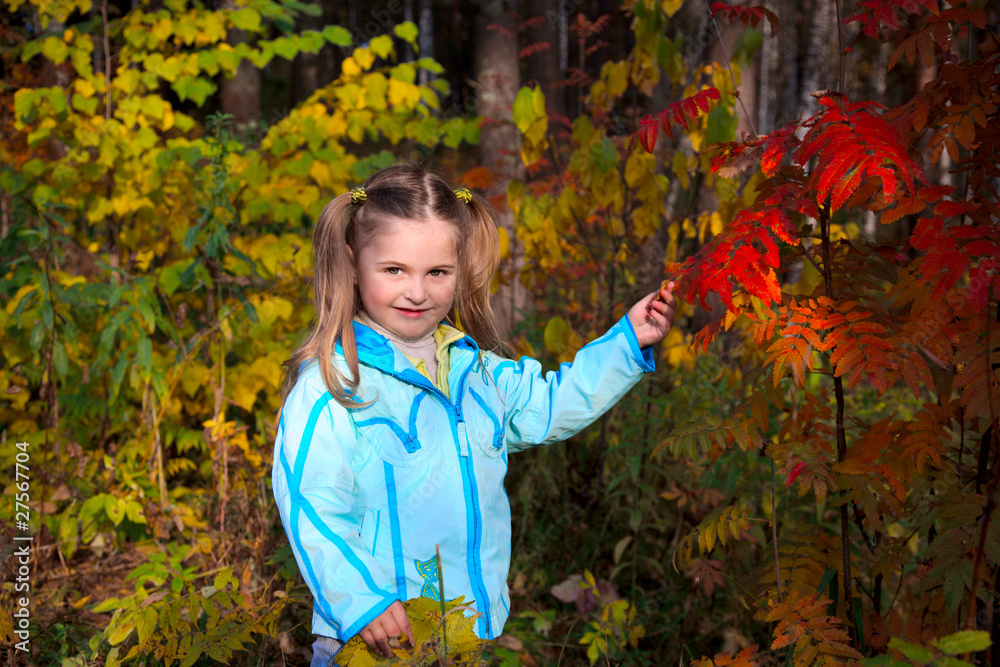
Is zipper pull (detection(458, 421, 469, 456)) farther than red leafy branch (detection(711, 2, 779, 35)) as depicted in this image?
No

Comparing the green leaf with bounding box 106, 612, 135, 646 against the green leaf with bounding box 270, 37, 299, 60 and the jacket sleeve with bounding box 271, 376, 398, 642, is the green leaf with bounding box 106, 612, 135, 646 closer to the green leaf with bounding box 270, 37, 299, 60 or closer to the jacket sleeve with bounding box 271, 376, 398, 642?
the jacket sleeve with bounding box 271, 376, 398, 642

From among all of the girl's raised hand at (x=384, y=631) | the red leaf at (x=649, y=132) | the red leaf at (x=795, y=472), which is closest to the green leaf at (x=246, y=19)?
the red leaf at (x=649, y=132)

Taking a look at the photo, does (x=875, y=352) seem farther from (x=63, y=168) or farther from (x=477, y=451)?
(x=63, y=168)

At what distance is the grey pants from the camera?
59.9 inches

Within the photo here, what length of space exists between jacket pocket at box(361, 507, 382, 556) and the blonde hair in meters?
0.24

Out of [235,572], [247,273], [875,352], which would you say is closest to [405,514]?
[875,352]

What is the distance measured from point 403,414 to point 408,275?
0.31 meters

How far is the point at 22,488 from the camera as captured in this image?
269cm

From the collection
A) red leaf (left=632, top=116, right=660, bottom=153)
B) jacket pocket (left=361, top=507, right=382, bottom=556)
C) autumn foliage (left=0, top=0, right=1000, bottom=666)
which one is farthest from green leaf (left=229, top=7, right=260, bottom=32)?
jacket pocket (left=361, top=507, right=382, bottom=556)

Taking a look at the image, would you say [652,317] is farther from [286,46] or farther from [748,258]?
[286,46]

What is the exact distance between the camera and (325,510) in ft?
4.79

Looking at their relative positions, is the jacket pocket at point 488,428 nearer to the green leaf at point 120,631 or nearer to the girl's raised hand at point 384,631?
the girl's raised hand at point 384,631

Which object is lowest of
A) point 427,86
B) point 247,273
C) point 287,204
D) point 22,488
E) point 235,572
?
point 235,572

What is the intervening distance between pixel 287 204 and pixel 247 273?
0.36 meters
